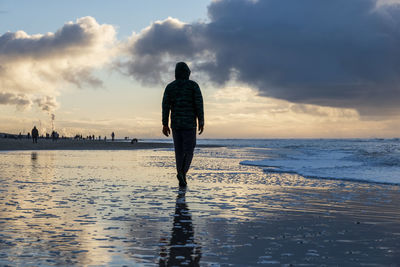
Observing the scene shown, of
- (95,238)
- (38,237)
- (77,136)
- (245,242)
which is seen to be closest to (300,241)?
(245,242)

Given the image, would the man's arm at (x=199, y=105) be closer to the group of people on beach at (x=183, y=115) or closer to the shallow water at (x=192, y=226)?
the group of people on beach at (x=183, y=115)

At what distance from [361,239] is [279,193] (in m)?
4.22

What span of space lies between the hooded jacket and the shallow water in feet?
4.93

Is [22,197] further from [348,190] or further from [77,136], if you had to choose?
[77,136]

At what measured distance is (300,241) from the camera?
4.63 meters

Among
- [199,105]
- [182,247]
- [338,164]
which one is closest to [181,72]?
[199,105]

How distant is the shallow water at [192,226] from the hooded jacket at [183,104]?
1.50 metres

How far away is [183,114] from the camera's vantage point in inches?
380

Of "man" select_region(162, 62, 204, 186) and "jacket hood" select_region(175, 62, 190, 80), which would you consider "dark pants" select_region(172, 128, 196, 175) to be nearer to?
"man" select_region(162, 62, 204, 186)

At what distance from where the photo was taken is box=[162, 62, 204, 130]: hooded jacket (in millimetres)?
9633

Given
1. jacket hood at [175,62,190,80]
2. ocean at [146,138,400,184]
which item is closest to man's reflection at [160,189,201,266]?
jacket hood at [175,62,190,80]

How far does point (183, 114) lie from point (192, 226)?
4.58 meters

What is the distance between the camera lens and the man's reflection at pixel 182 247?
150 inches

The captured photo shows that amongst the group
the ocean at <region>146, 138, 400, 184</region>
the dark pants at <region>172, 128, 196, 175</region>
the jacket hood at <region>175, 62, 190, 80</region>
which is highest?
the jacket hood at <region>175, 62, 190, 80</region>
